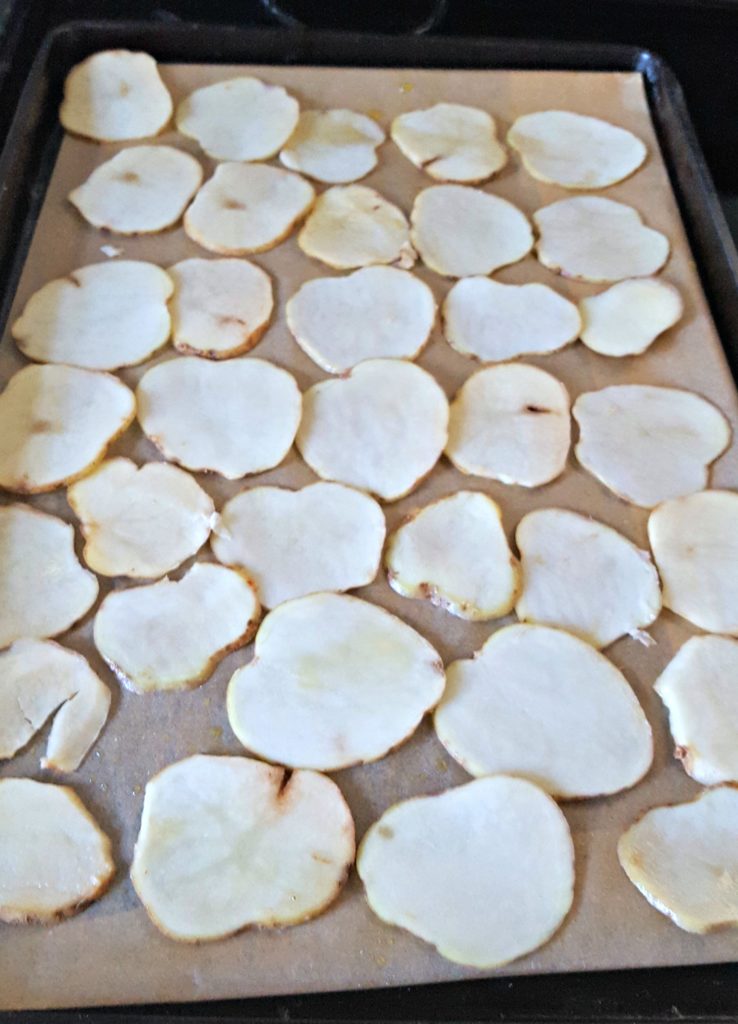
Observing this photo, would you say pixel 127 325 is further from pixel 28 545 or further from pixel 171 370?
pixel 28 545

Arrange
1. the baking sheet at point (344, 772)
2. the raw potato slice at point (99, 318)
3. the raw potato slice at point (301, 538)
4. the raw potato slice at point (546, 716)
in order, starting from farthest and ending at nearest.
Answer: the raw potato slice at point (99, 318), the raw potato slice at point (301, 538), the raw potato slice at point (546, 716), the baking sheet at point (344, 772)

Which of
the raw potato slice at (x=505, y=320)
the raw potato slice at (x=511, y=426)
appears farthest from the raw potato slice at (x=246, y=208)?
the raw potato slice at (x=511, y=426)

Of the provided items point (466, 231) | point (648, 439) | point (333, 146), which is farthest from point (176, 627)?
point (333, 146)

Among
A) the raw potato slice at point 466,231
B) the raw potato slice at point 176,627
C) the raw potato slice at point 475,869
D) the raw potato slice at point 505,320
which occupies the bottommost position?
the raw potato slice at point 475,869

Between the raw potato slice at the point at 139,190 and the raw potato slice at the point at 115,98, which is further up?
the raw potato slice at the point at 115,98

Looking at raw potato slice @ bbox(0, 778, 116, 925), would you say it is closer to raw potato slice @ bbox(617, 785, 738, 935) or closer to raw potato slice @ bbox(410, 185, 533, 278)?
raw potato slice @ bbox(617, 785, 738, 935)

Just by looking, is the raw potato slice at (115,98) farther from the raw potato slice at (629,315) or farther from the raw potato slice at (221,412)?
the raw potato slice at (629,315)

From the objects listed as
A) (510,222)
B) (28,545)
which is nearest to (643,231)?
(510,222)
